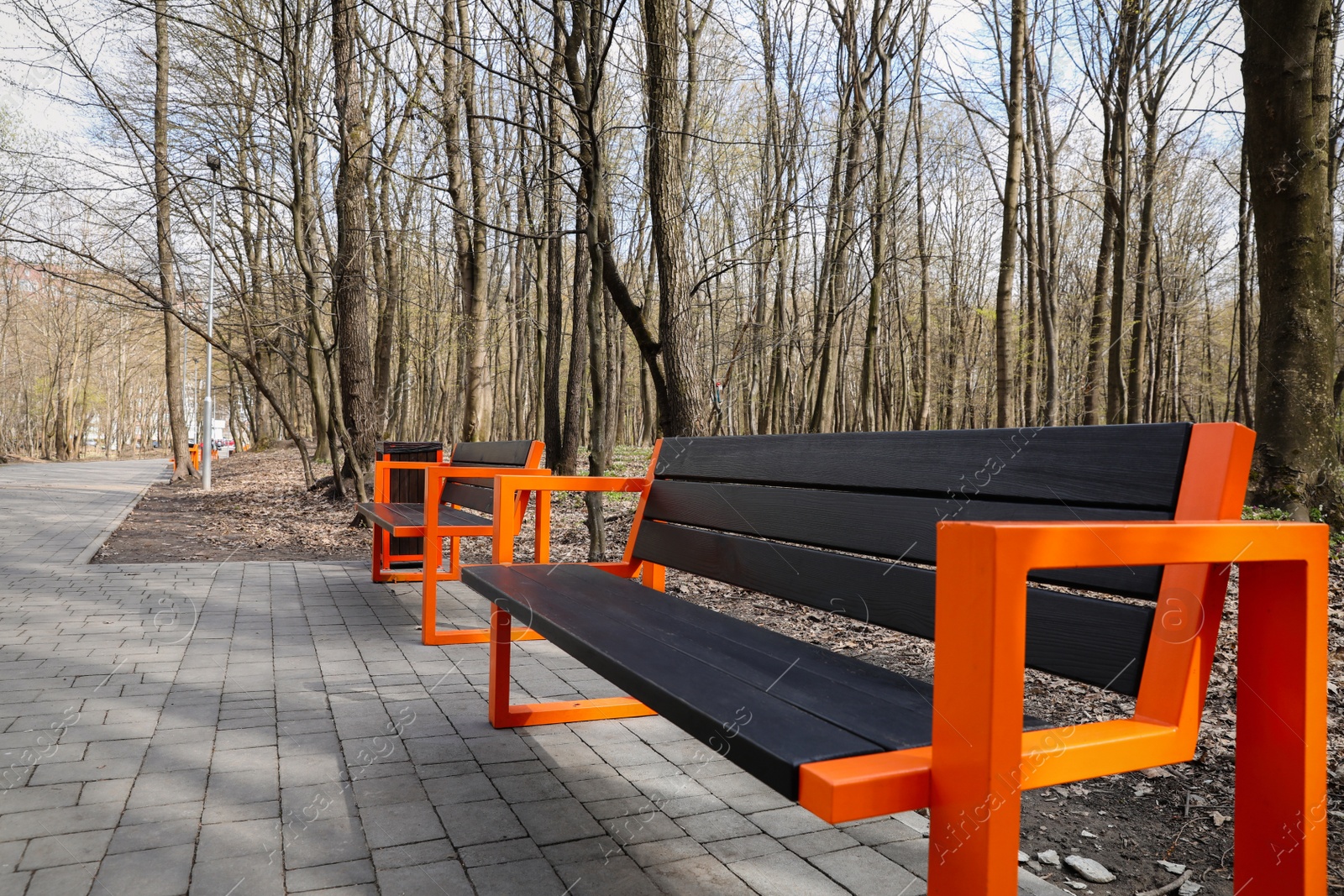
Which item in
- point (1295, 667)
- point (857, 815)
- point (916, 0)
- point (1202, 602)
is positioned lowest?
point (857, 815)

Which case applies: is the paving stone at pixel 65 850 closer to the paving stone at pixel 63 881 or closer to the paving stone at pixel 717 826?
the paving stone at pixel 63 881

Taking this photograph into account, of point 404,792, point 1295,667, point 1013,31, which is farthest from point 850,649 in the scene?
point 1013,31

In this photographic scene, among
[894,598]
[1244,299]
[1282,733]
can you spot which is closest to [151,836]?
[894,598]

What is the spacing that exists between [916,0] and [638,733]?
939 cm

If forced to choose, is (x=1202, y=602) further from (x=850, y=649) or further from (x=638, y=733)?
(x=850, y=649)

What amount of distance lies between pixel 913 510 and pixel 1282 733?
0.87 m

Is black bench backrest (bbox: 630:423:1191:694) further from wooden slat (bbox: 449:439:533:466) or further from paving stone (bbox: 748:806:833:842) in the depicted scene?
wooden slat (bbox: 449:439:533:466)

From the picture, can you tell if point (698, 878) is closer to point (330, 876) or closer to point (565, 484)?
point (330, 876)

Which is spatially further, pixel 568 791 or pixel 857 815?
pixel 568 791

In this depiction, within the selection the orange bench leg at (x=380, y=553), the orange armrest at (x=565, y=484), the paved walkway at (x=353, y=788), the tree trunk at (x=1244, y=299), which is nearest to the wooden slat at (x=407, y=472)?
the orange bench leg at (x=380, y=553)

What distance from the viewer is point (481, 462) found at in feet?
19.6

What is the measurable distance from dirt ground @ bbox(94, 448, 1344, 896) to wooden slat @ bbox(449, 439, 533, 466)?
1.30 metres

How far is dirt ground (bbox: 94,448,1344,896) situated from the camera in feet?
7.36

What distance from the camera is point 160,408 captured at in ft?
201
